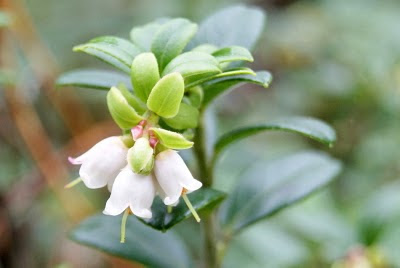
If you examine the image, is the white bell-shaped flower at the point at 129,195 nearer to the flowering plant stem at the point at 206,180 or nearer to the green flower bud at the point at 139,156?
the green flower bud at the point at 139,156

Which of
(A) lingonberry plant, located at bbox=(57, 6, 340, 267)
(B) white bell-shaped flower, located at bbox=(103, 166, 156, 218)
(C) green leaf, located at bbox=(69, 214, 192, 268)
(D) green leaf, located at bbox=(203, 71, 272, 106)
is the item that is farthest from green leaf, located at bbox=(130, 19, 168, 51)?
(C) green leaf, located at bbox=(69, 214, 192, 268)

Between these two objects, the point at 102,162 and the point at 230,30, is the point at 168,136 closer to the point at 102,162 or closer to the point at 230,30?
the point at 102,162

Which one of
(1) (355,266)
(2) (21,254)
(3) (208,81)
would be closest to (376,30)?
(1) (355,266)

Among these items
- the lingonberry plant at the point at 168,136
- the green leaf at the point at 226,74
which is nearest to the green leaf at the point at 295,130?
the lingonberry plant at the point at 168,136

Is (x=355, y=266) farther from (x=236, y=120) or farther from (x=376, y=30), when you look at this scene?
(x=376, y=30)

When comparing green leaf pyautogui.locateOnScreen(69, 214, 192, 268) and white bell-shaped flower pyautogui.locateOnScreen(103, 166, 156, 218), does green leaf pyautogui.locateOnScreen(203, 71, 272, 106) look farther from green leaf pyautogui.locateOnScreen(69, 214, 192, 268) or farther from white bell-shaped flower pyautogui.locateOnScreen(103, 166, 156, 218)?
green leaf pyautogui.locateOnScreen(69, 214, 192, 268)
